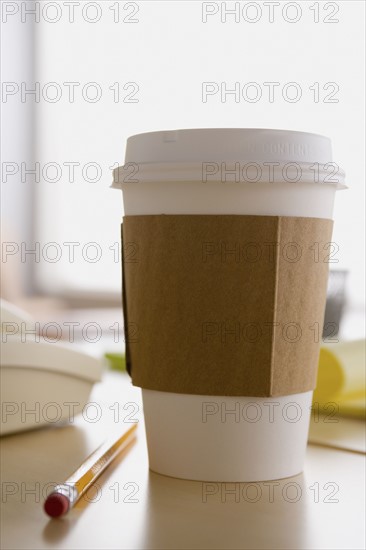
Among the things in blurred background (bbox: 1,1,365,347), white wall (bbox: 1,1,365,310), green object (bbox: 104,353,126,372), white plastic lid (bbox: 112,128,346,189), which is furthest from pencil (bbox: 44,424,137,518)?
white wall (bbox: 1,1,365,310)

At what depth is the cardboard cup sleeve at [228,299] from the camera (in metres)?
0.56

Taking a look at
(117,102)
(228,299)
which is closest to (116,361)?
(228,299)

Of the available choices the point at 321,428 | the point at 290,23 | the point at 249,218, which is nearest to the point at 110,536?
the point at 249,218

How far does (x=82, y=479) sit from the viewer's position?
0.53 metres

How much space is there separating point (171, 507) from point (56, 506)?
0.08m

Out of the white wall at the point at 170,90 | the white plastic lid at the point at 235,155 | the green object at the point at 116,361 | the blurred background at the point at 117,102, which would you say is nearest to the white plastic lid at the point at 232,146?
the white plastic lid at the point at 235,155

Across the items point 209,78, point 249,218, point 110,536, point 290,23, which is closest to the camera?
point 110,536

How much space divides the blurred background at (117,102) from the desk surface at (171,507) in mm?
734

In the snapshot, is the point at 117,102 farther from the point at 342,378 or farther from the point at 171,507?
the point at 171,507

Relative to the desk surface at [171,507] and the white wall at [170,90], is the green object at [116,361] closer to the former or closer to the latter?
the desk surface at [171,507]

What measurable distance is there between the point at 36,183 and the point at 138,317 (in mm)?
3488

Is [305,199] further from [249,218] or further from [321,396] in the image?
[321,396]

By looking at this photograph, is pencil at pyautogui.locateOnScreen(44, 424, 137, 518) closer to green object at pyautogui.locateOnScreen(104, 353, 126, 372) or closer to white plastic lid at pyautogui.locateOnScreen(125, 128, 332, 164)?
white plastic lid at pyautogui.locateOnScreen(125, 128, 332, 164)

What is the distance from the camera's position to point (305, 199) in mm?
576
